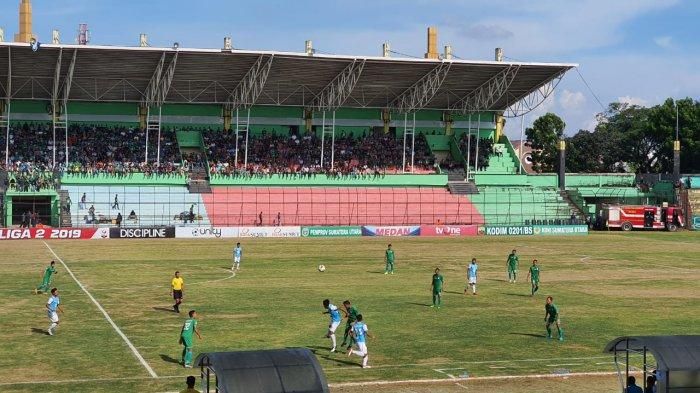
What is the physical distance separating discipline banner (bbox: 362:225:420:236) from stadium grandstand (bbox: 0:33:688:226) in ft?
18.3

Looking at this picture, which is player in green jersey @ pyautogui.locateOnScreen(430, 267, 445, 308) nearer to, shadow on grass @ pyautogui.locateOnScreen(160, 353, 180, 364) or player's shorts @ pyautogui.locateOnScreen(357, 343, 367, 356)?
player's shorts @ pyautogui.locateOnScreen(357, 343, 367, 356)

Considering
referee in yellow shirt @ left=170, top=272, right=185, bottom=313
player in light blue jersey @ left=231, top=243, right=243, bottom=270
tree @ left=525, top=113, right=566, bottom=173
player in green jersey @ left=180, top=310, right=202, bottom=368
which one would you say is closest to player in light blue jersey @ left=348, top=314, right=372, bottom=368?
player in green jersey @ left=180, top=310, right=202, bottom=368

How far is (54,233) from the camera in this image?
81.5 metres

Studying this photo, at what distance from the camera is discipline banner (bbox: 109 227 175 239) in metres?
83.4

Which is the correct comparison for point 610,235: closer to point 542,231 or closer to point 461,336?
point 542,231

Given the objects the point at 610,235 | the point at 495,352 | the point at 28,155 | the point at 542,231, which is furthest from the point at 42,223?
the point at 495,352

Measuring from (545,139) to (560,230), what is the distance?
58.4m

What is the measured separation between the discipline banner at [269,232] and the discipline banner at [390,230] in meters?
6.54

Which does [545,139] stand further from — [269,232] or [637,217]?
[269,232]

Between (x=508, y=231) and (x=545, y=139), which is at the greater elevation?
(x=545, y=139)

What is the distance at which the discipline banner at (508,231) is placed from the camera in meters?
94.7

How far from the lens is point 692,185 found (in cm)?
11356

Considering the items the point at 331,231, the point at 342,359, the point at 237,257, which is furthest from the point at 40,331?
the point at 331,231

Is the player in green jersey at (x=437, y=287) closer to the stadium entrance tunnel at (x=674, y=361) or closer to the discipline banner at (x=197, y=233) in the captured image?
the stadium entrance tunnel at (x=674, y=361)
